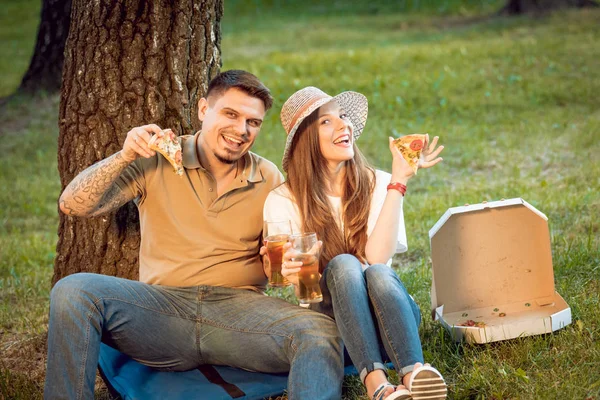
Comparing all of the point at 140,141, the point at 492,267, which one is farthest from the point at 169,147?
the point at 492,267

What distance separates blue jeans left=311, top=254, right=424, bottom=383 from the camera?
3.42 metres

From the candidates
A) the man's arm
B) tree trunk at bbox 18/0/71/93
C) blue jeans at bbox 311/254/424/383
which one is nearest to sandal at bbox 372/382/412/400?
blue jeans at bbox 311/254/424/383

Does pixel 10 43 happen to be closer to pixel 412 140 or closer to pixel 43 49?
pixel 43 49

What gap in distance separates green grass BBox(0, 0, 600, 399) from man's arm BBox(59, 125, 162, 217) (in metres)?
0.96

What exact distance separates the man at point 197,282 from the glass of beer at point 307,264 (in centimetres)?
11

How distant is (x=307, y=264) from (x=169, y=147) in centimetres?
81

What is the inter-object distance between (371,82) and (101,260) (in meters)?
7.30

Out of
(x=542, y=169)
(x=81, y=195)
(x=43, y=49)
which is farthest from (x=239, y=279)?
(x=43, y=49)

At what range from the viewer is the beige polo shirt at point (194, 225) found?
394cm

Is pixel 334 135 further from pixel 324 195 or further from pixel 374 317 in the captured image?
pixel 374 317

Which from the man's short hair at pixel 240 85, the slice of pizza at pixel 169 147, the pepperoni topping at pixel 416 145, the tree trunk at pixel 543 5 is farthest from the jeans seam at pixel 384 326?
the tree trunk at pixel 543 5

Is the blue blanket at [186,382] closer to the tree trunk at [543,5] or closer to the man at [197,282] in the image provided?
the man at [197,282]

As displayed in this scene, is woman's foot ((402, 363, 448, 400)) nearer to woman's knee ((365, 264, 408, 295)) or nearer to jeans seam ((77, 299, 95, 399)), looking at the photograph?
woman's knee ((365, 264, 408, 295))

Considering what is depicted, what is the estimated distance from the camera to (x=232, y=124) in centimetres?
396
